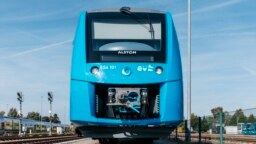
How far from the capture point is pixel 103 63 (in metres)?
11.8

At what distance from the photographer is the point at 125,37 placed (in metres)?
12.3

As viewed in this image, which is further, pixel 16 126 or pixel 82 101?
pixel 16 126

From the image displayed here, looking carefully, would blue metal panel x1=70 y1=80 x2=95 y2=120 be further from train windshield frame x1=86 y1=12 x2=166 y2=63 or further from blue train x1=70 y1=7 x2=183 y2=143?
train windshield frame x1=86 y1=12 x2=166 y2=63

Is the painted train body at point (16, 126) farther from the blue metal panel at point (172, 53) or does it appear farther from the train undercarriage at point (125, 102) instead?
the blue metal panel at point (172, 53)

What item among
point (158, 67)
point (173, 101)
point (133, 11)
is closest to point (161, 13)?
point (133, 11)

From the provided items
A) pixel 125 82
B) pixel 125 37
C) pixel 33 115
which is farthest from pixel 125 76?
pixel 33 115

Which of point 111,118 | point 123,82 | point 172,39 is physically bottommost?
point 111,118

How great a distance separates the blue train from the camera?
37.7 ft

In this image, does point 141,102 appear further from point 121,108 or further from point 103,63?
point 103,63

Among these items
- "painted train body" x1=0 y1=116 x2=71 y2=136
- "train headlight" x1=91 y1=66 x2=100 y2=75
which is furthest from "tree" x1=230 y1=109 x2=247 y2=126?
"painted train body" x1=0 y1=116 x2=71 y2=136

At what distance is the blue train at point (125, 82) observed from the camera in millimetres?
11484

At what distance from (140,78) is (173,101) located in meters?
1.03

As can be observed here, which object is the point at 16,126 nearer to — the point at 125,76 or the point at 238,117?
the point at 238,117

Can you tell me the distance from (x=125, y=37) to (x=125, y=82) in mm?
1433
